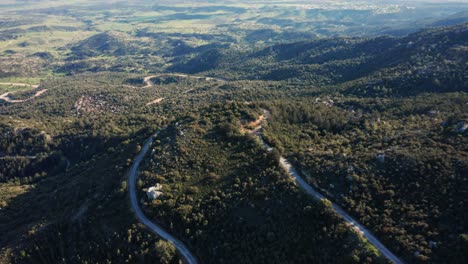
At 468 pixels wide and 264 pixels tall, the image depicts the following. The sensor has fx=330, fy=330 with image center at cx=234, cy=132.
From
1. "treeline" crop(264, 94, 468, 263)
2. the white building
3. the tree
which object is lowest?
the tree

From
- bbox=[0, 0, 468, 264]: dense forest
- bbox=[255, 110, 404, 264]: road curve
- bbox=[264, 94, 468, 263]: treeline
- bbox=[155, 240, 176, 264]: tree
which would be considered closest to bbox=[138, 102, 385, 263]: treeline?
bbox=[0, 0, 468, 264]: dense forest

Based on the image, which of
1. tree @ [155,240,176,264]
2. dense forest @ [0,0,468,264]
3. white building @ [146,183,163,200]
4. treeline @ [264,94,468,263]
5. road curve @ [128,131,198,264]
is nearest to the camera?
treeline @ [264,94,468,263]

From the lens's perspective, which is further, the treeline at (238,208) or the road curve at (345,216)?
the treeline at (238,208)

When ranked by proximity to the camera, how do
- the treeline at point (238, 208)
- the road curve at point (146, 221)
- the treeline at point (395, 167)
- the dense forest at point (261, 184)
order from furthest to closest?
the road curve at point (146, 221) < the dense forest at point (261, 184) < the treeline at point (238, 208) < the treeline at point (395, 167)

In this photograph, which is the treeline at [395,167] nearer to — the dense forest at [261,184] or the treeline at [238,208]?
the dense forest at [261,184]

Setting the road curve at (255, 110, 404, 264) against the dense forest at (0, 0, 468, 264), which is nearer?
the road curve at (255, 110, 404, 264)

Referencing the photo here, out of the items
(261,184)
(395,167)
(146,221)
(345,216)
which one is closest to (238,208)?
(261,184)

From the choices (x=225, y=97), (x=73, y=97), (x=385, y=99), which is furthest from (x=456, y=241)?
(x=73, y=97)

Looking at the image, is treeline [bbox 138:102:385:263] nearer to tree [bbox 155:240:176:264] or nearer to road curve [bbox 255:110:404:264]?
road curve [bbox 255:110:404:264]

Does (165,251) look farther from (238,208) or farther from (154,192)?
(238,208)

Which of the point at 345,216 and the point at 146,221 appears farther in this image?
the point at 146,221

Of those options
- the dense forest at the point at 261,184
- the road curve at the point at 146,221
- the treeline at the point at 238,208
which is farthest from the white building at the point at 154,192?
the road curve at the point at 146,221

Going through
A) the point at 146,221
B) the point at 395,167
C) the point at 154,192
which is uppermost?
the point at 395,167
